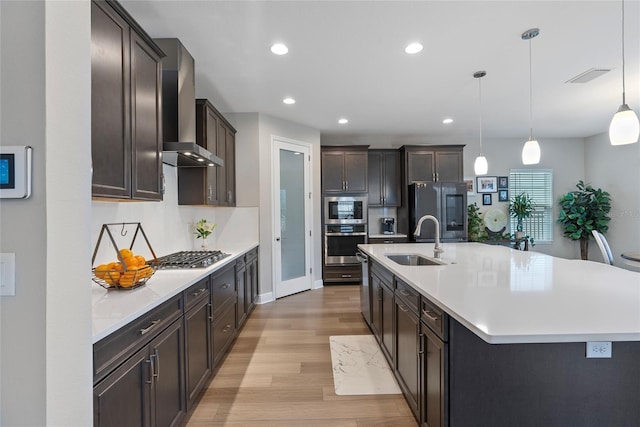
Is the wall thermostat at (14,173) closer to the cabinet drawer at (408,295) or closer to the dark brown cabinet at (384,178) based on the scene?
the cabinet drawer at (408,295)

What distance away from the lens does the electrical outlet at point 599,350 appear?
1.18 m

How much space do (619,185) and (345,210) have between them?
5100mm

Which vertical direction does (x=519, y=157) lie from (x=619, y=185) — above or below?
above

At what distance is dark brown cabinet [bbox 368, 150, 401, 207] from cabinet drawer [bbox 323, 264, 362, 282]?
4.24 feet

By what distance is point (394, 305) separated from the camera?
224 centimetres

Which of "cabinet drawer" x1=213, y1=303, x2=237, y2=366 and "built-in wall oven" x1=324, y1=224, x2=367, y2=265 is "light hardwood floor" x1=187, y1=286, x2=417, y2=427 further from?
"built-in wall oven" x1=324, y1=224, x2=367, y2=265

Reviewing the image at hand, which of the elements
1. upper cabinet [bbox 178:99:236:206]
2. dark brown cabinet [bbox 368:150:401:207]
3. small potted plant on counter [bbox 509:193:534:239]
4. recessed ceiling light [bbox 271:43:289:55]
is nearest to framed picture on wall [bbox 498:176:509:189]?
small potted plant on counter [bbox 509:193:534:239]

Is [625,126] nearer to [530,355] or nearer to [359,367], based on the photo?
[530,355]

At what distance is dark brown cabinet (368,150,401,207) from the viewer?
573 cm

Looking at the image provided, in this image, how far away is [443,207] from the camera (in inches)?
208

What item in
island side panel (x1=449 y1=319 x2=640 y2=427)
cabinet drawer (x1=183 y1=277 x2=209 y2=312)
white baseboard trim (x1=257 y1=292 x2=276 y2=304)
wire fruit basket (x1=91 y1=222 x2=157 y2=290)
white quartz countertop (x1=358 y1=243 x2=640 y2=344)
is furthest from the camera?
white baseboard trim (x1=257 y1=292 x2=276 y2=304)

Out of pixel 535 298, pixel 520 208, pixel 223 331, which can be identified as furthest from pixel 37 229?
pixel 520 208

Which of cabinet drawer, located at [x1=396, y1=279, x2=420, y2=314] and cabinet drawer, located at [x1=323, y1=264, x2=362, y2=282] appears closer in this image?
cabinet drawer, located at [x1=396, y1=279, x2=420, y2=314]

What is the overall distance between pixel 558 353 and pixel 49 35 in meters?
2.15
